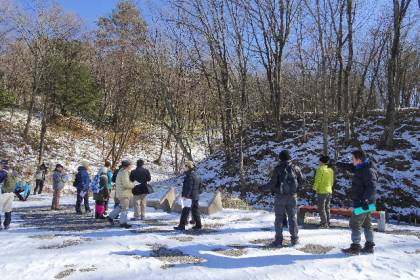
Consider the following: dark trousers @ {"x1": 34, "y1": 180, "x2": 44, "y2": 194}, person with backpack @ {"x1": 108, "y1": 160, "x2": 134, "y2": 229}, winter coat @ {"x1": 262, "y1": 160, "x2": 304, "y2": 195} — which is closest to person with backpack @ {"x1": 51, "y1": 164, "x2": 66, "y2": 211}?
person with backpack @ {"x1": 108, "y1": 160, "x2": 134, "y2": 229}

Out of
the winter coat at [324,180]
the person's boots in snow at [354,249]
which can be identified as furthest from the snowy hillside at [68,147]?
the person's boots in snow at [354,249]

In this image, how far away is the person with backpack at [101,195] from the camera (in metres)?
A: 12.0

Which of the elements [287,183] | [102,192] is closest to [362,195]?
[287,183]

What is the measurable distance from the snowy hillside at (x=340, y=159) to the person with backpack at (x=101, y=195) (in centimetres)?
816

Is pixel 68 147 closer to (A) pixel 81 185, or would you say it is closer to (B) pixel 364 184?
(A) pixel 81 185

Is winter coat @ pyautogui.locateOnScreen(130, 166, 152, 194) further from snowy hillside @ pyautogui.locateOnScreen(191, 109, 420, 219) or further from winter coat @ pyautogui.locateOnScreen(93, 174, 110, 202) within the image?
snowy hillside @ pyautogui.locateOnScreen(191, 109, 420, 219)

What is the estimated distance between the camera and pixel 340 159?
20688 mm

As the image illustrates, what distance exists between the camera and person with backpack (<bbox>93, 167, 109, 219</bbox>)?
39.3 feet

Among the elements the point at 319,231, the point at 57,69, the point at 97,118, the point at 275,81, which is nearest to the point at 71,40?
the point at 57,69

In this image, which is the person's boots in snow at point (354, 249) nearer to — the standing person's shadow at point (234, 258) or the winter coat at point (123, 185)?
the standing person's shadow at point (234, 258)

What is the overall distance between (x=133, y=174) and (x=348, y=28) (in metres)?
14.6

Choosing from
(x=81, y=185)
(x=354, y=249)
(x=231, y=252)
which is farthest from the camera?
(x=81, y=185)

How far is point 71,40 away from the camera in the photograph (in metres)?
36.5

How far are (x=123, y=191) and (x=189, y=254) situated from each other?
3.57m
